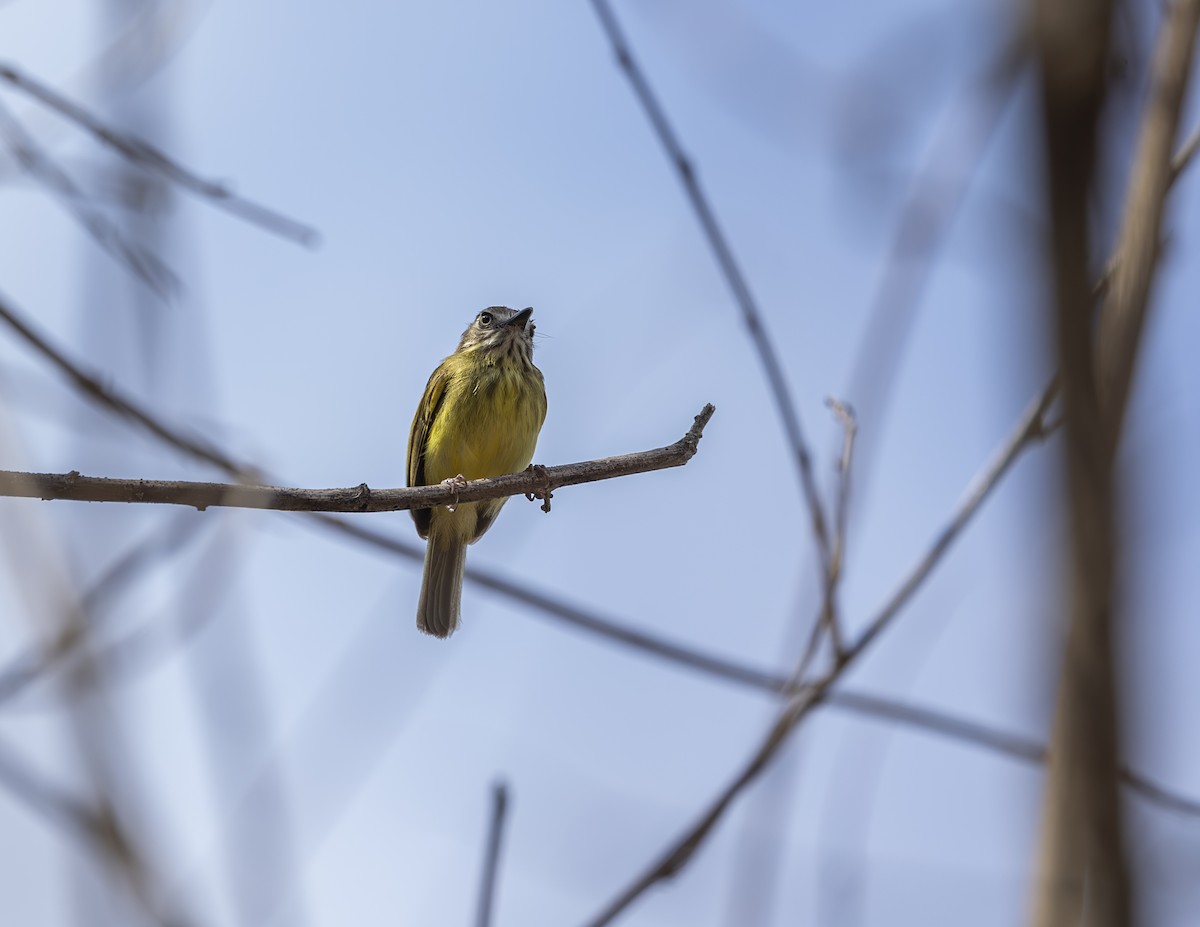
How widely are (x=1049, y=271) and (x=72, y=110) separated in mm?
3642

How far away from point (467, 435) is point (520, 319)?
1.11 meters

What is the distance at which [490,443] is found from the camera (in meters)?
6.89

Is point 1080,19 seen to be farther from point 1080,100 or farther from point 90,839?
point 90,839

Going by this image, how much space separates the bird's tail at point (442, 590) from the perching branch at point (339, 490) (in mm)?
2106

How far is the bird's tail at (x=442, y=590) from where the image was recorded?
7.33 m

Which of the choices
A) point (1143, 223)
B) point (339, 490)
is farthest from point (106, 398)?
point (1143, 223)

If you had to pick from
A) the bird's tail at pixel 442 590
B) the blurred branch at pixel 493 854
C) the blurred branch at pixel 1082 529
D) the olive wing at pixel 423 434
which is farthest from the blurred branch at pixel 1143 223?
the bird's tail at pixel 442 590

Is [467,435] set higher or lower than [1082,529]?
higher

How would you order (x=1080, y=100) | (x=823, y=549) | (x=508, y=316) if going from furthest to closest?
(x=508, y=316) → (x=823, y=549) → (x=1080, y=100)

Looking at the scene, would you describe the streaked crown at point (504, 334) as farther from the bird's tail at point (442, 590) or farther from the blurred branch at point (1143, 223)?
the blurred branch at point (1143, 223)

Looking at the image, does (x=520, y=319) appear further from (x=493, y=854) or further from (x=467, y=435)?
(x=493, y=854)

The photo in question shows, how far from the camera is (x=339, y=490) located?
13.4 ft

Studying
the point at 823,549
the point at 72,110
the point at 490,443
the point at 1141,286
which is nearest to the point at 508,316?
the point at 490,443

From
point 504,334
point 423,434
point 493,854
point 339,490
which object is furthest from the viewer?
point 504,334
